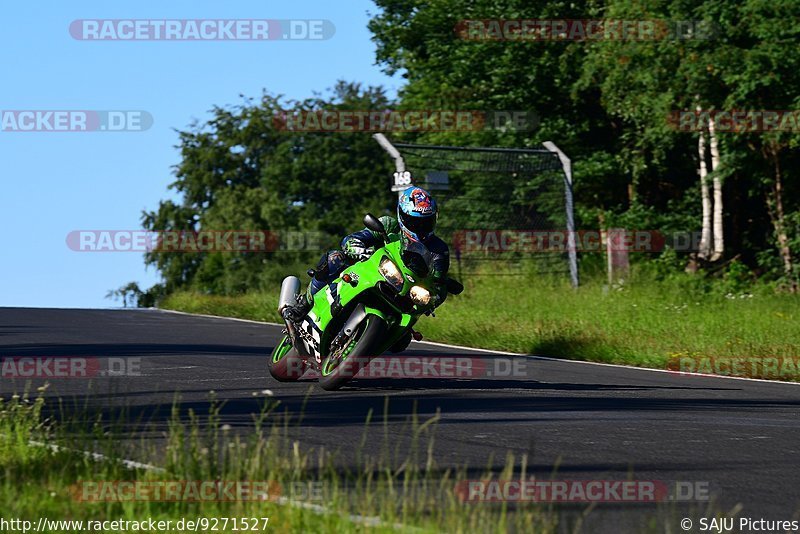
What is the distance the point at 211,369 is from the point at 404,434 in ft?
17.6

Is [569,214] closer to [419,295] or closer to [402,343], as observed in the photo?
[402,343]

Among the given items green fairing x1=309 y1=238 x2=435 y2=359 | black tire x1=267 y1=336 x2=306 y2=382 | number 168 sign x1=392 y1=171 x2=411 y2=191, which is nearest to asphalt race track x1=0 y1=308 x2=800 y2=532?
black tire x1=267 y1=336 x2=306 y2=382

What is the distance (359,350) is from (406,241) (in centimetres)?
105

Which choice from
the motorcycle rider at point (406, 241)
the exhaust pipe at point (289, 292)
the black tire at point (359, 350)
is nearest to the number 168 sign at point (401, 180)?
the exhaust pipe at point (289, 292)

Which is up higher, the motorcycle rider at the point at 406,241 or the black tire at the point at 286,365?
the motorcycle rider at the point at 406,241

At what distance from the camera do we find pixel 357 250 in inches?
471

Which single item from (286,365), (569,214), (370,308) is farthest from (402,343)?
(569,214)

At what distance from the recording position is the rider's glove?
11.9m

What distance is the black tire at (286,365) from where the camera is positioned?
41.1 feet

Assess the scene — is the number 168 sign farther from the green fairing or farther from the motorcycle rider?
the green fairing

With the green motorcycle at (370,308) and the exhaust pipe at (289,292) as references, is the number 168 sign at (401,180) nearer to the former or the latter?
the exhaust pipe at (289,292)

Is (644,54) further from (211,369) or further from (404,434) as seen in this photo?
(404,434)

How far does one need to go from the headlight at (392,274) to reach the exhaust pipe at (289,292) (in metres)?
1.38

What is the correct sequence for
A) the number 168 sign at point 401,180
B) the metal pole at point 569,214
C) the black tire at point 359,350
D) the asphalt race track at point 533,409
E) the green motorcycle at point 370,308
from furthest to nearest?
the metal pole at point 569,214 → the number 168 sign at point 401,180 → the green motorcycle at point 370,308 → the black tire at point 359,350 → the asphalt race track at point 533,409
